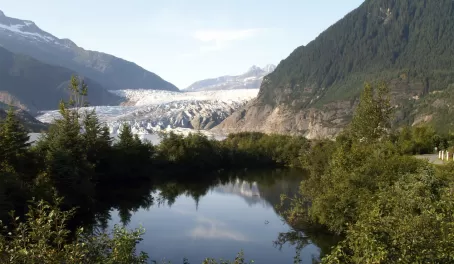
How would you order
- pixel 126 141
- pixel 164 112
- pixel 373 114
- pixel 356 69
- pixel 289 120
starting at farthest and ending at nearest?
pixel 356 69 < pixel 164 112 < pixel 289 120 < pixel 126 141 < pixel 373 114

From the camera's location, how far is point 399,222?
33.4 feet

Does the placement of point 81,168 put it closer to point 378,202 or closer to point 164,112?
point 378,202

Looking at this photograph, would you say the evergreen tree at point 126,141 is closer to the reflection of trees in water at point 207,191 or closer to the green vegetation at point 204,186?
the green vegetation at point 204,186

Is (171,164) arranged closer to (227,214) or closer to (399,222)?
(227,214)

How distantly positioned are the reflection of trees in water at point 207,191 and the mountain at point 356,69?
235ft

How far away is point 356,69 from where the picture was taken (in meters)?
157

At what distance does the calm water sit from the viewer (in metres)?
24.1

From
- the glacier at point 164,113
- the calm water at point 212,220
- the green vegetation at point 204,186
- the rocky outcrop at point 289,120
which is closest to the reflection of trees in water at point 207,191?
the calm water at point 212,220

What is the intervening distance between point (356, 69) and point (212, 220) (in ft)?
445

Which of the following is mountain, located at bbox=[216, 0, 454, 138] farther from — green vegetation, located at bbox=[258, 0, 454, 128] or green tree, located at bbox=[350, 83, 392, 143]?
green tree, located at bbox=[350, 83, 392, 143]

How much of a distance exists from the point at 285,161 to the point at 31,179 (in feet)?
180

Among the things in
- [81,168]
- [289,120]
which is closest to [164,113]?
[289,120]

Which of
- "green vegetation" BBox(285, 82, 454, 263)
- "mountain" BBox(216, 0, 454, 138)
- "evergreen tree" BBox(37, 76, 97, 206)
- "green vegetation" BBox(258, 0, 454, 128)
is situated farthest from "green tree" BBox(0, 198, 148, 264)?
"green vegetation" BBox(258, 0, 454, 128)

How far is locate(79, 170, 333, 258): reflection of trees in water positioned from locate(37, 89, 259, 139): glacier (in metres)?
57.5
